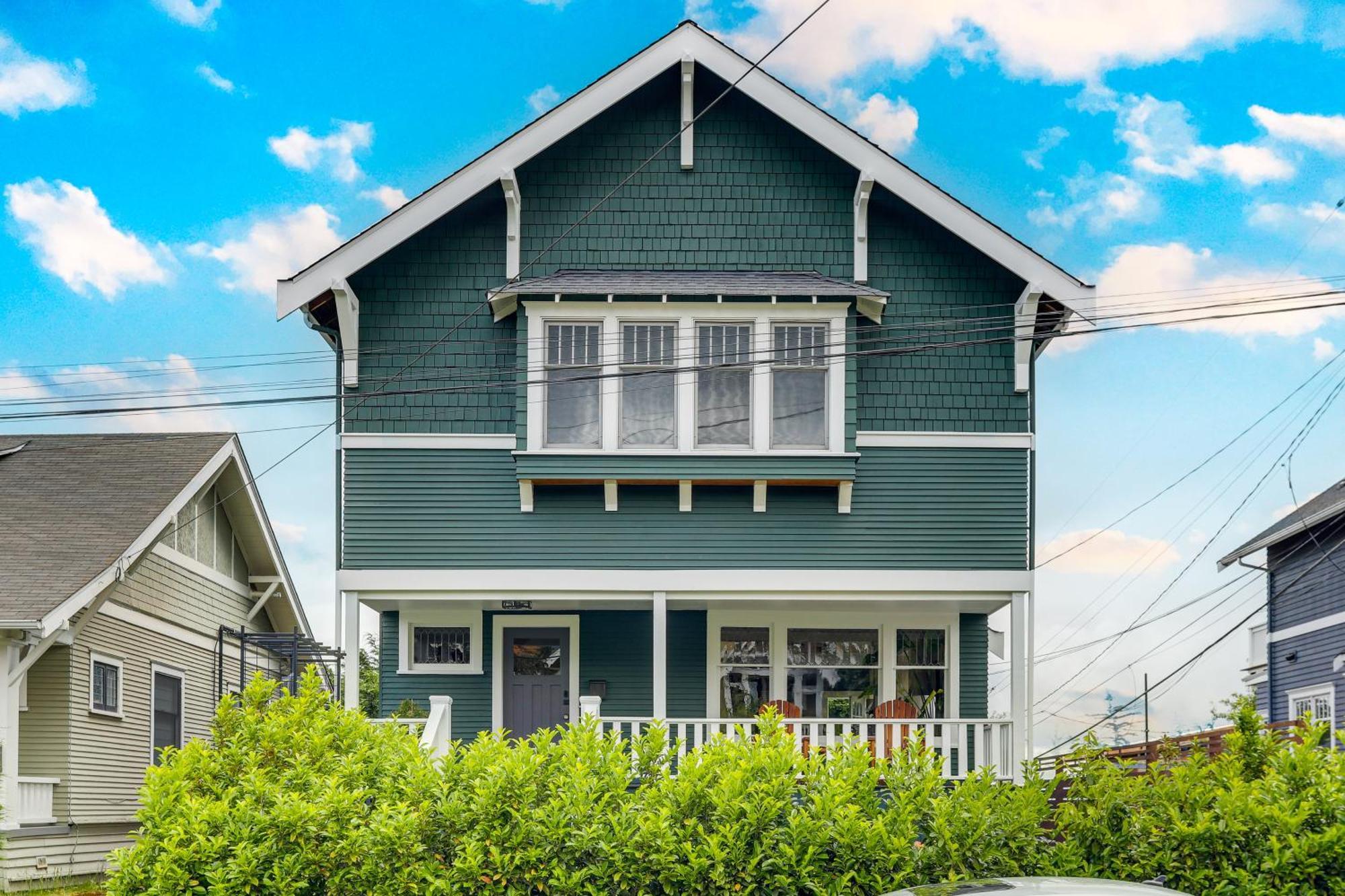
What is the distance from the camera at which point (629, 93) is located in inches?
697

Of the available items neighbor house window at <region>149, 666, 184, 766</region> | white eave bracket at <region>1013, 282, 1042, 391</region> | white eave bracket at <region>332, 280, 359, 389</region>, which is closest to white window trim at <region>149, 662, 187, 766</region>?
neighbor house window at <region>149, 666, 184, 766</region>

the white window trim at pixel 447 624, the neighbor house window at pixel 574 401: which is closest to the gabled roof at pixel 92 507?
the white window trim at pixel 447 624

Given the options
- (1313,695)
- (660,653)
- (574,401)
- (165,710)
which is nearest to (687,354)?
(574,401)

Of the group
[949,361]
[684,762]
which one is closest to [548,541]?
[949,361]

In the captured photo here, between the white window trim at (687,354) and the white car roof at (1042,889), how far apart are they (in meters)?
9.85

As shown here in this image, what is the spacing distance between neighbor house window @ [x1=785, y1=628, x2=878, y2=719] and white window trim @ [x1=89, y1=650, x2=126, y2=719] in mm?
10282

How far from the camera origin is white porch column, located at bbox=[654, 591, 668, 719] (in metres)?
16.7

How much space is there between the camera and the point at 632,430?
17.3m

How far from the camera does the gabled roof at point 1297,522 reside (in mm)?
28156

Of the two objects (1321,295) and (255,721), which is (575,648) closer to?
(255,721)

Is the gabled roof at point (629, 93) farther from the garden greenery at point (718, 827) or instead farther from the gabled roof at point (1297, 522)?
the gabled roof at point (1297, 522)

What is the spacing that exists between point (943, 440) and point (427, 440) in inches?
248

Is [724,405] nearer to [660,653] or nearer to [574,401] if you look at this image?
[574,401]

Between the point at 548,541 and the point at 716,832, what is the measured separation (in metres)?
7.36
